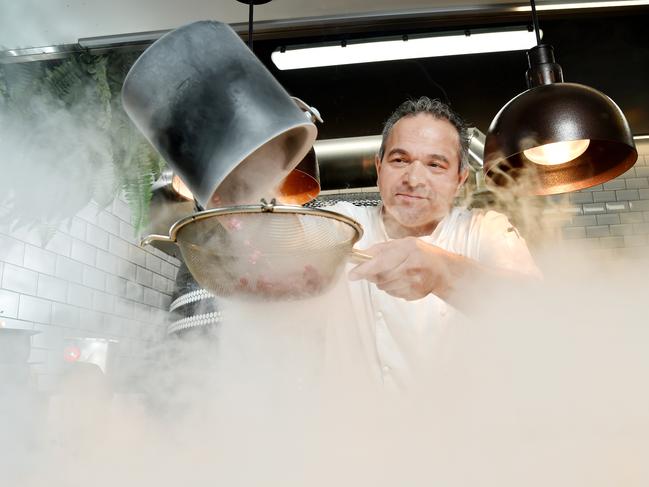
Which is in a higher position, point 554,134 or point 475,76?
point 475,76

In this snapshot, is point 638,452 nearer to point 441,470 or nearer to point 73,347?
point 441,470

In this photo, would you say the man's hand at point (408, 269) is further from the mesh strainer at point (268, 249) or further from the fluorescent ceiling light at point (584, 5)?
the fluorescent ceiling light at point (584, 5)

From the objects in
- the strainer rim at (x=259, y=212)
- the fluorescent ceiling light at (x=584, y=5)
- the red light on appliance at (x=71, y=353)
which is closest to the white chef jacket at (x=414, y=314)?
the strainer rim at (x=259, y=212)

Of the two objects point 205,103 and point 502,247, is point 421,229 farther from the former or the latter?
point 205,103

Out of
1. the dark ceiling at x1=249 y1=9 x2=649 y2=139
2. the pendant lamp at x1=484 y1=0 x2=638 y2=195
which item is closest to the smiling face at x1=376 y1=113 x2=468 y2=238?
the pendant lamp at x1=484 y1=0 x2=638 y2=195

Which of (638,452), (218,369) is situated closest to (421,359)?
(218,369)

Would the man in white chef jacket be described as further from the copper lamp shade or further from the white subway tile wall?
the white subway tile wall

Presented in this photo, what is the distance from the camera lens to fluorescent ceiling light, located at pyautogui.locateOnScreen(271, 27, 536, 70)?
2234mm

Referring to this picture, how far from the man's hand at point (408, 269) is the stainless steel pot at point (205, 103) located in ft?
0.91

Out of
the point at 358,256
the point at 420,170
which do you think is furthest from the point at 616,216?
the point at 358,256

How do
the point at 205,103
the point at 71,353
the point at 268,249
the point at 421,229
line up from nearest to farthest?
the point at 205,103 → the point at 268,249 → the point at 421,229 → the point at 71,353

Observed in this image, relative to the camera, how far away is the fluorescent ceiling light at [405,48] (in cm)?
223

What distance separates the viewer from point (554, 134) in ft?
4.85

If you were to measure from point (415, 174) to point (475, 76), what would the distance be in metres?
1.63
